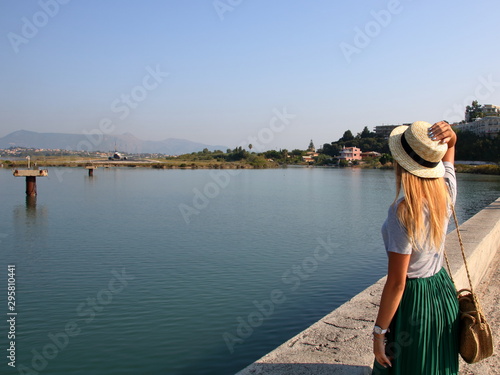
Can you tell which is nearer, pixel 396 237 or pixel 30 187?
pixel 396 237

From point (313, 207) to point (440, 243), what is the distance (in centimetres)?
2470

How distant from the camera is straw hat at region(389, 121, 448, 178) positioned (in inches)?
86.8

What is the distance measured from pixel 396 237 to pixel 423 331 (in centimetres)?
52

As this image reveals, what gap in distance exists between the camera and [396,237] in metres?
2.10

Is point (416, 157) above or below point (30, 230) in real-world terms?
above

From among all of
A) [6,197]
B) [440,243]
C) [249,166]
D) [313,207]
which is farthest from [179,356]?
[249,166]

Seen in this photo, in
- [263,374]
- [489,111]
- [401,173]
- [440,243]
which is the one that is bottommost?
[263,374]

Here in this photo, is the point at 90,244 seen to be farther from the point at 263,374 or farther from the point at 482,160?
the point at 482,160

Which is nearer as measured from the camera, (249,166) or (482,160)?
(482,160)

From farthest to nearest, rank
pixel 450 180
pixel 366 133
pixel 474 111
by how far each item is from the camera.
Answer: pixel 366 133, pixel 474 111, pixel 450 180

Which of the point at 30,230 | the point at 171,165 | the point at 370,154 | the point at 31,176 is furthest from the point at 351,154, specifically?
the point at 30,230

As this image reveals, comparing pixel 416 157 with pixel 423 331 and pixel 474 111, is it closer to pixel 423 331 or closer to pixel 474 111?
pixel 423 331

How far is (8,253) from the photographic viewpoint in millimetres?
12867

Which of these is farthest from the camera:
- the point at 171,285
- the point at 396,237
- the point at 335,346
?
the point at 171,285
